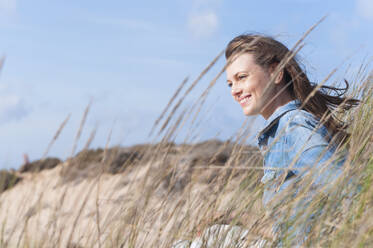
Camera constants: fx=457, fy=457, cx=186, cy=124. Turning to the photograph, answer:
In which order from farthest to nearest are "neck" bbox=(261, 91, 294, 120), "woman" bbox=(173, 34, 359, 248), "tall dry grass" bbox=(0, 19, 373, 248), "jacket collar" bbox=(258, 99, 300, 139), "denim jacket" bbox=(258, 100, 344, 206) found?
"neck" bbox=(261, 91, 294, 120) < "jacket collar" bbox=(258, 99, 300, 139) < "woman" bbox=(173, 34, 359, 248) < "denim jacket" bbox=(258, 100, 344, 206) < "tall dry grass" bbox=(0, 19, 373, 248)

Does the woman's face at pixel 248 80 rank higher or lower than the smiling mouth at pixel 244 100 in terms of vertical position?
higher

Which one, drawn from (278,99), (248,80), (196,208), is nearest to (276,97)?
(278,99)

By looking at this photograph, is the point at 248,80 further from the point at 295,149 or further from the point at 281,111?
the point at 295,149

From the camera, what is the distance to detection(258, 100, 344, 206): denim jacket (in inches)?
59.7

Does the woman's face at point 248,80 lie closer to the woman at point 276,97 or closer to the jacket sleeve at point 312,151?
the woman at point 276,97

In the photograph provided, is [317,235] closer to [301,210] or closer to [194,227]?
[301,210]

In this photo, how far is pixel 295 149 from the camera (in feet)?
5.73

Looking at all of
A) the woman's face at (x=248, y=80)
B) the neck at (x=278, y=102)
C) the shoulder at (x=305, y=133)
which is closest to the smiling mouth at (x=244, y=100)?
the woman's face at (x=248, y=80)

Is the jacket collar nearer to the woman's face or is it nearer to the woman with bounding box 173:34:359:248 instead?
the woman with bounding box 173:34:359:248

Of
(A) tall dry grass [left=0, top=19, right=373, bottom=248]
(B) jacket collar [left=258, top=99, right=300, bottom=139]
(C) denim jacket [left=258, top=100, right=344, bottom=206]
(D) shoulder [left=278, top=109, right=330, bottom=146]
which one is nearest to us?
(A) tall dry grass [left=0, top=19, right=373, bottom=248]

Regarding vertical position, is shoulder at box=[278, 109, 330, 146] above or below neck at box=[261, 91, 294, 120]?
below

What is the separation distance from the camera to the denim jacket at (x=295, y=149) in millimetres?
1518

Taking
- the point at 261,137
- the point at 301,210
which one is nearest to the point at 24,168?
the point at 261,137

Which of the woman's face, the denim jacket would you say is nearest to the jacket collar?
the denim jacket
